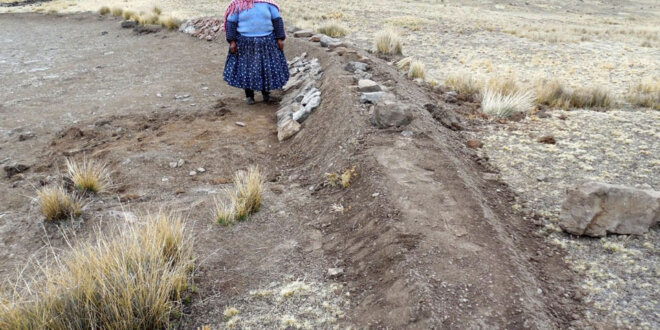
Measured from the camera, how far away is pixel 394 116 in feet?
16.1

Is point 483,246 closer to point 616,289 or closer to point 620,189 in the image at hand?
point 616,289

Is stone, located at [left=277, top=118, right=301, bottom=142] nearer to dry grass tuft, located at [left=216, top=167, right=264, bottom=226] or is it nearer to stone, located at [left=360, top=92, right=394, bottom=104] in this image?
stone, located at [left=360, top=92, right=394, bottom=104]

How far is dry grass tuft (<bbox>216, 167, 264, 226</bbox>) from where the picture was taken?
12.5 feet

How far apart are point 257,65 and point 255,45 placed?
0.30 meters

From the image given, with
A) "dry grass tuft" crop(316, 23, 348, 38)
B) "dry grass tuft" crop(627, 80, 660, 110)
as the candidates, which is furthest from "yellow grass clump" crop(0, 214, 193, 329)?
"dry grass tuft" crop(316, 23, 348, 38)

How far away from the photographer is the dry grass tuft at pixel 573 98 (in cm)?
650

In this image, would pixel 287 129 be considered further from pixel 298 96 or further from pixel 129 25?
pixel 129 25

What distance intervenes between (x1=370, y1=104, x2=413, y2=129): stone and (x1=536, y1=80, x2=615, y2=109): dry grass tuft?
261cm

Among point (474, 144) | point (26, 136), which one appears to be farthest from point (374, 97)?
point (26, 136)

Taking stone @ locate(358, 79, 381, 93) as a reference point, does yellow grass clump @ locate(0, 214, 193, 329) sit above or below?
below

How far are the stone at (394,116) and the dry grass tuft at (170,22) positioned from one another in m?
11.7

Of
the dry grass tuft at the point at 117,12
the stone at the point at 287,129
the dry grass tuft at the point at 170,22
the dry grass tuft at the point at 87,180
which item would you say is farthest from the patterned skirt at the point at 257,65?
the dry grass tuft at the point at 117,12

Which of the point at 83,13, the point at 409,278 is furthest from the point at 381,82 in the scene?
the point at 83,13

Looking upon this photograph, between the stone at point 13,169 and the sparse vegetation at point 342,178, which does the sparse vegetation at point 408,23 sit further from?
the stone at point 13,169
